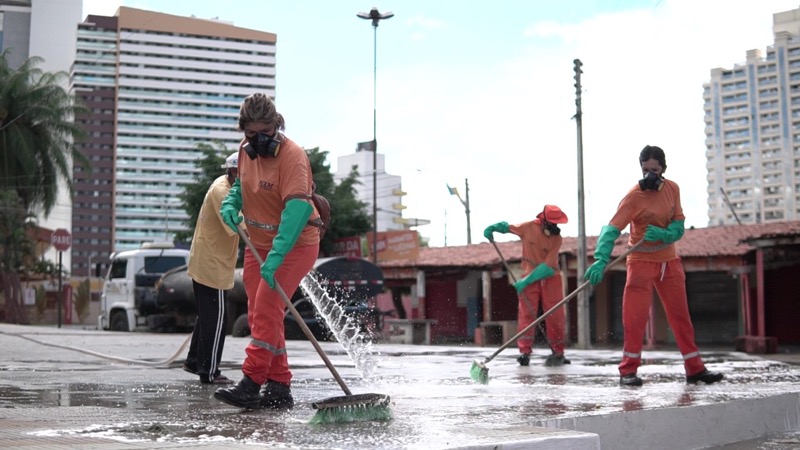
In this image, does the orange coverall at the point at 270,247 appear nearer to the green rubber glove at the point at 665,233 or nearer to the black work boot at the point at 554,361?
the green rubber glove at the point at 665,233

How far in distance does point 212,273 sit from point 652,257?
10.8ft

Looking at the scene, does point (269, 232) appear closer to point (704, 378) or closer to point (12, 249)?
point (704, 378)

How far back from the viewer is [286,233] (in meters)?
4.64

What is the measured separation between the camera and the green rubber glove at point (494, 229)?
30.6ft

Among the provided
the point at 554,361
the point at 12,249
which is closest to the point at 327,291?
the point at 554,361

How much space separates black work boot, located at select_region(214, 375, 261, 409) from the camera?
4.44m

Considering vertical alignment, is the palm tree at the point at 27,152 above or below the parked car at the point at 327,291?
above

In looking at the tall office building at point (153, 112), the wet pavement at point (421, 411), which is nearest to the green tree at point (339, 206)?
the wet pavement at point (421, 411)

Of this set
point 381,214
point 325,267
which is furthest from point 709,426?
point 381,214

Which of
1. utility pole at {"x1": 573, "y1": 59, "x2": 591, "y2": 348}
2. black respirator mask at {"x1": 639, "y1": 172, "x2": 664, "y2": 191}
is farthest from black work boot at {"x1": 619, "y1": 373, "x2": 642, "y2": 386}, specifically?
utility pole at {"x1": 573, "y1": 59, "x2": 591, "y2": 348}

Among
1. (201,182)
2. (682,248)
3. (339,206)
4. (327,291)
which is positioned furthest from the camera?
(339,206)

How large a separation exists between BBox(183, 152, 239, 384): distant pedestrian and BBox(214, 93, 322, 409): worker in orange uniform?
1089mm

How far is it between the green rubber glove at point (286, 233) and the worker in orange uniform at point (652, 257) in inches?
114

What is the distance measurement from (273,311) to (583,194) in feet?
69.8
